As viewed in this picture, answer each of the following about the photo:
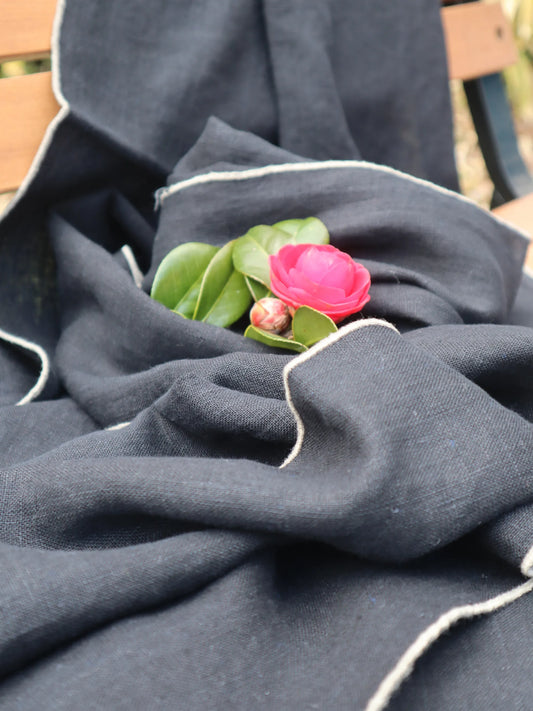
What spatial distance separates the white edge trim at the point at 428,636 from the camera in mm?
340

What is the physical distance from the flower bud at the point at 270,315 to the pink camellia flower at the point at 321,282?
0.07 feet

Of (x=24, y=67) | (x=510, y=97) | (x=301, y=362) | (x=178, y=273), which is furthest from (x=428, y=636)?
(x=510, y=97)

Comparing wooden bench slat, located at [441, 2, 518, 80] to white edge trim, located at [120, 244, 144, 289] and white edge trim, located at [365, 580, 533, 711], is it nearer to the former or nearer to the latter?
white edge trim, located at [120, 244, 144, 289]

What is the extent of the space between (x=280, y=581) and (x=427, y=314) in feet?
0.90

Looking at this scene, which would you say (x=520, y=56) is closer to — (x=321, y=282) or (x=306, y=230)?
(x=306, y=230)

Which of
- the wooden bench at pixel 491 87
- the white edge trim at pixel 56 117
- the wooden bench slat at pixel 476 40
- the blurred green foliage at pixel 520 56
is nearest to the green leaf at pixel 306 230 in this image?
the white edge trim at pixel 56 117

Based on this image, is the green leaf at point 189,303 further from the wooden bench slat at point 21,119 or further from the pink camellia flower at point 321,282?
the wooden bench slat at point 21,119

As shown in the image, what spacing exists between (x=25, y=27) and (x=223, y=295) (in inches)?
16.2

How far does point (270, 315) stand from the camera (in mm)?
565

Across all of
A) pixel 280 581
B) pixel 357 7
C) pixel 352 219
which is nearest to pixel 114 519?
pixel 280 581

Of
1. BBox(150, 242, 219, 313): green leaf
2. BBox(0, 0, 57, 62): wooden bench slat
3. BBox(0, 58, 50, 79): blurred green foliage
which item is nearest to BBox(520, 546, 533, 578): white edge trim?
BBox(150, 242, 219, 313): green leaf

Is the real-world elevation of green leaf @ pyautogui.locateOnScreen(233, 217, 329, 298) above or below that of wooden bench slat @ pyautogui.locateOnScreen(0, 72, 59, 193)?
below

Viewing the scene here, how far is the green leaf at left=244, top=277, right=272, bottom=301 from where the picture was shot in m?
0.61

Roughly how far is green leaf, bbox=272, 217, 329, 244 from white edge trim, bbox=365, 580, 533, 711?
36 cm
